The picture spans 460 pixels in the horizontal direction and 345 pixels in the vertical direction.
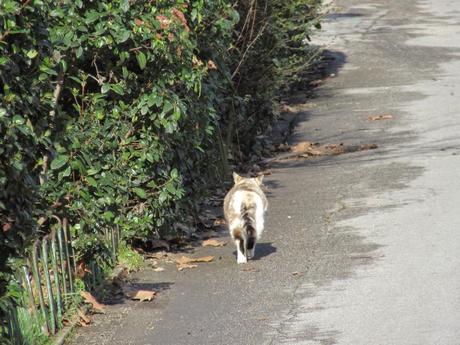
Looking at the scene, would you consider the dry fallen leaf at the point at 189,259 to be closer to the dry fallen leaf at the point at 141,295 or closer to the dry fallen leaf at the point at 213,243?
the dry fallen leaf at the point at 213,243

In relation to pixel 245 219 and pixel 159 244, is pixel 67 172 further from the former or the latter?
pixel 159 244

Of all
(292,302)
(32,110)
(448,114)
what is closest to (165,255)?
(292,302)

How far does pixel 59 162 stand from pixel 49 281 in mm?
1241

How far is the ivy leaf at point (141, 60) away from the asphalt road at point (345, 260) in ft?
6.81

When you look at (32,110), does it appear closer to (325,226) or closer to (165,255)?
(165,255)

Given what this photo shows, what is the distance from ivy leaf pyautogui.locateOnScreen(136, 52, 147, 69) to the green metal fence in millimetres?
1732

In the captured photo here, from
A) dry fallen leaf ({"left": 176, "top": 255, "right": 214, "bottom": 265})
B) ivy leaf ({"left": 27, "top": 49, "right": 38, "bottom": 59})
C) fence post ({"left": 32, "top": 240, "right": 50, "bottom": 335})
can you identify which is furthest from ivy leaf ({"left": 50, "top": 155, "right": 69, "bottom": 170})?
ivy leaf ({"left": 27, "top": 49, "right": 38, "bottom": 59})

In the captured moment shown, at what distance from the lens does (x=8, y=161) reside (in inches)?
272

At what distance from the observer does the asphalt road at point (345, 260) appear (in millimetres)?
9031

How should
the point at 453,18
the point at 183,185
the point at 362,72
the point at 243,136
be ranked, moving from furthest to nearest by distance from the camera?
the point at 453,18 < the point at 362,72 < the point at 243,136 < the point at 183,185

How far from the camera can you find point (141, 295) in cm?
1021

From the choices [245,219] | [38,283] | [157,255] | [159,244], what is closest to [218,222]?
[159,244]

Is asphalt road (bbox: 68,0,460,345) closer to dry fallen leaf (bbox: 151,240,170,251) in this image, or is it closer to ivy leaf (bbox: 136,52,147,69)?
dry fallen leaf (bbox: 151,240,170,251)

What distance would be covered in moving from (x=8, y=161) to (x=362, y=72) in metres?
19.7
